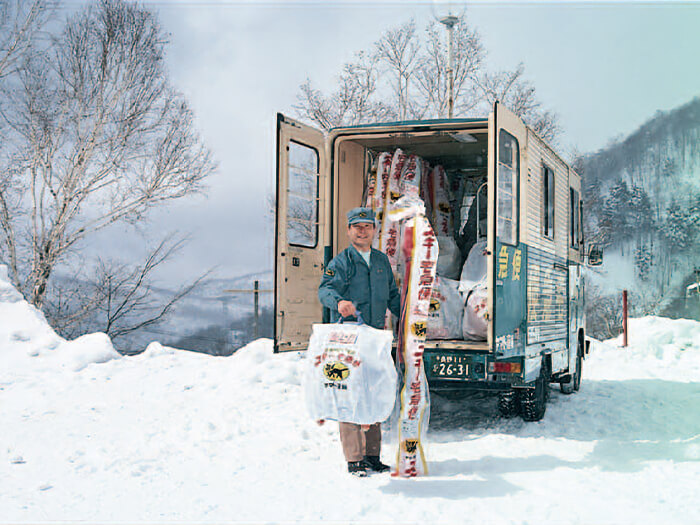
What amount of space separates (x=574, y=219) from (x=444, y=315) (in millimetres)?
3659

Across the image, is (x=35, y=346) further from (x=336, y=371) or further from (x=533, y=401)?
(x=533, y=401)

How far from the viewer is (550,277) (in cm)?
740

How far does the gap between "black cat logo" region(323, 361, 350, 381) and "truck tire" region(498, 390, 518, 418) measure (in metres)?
3.29

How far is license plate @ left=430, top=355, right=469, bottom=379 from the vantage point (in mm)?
5953

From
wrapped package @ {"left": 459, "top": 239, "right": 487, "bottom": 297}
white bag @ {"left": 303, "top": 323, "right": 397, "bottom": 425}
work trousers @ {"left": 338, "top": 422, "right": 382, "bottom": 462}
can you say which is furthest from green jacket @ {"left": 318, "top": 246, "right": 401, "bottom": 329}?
wrapped package @ {"left": 459, "top": 239, "right": 487, "bottom": 297}

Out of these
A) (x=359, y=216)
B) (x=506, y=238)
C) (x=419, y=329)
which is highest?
(x=359, y=216)

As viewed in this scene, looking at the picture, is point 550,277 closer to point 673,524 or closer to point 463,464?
point 463,464

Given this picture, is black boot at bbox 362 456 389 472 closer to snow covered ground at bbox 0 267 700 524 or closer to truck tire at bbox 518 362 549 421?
snow covered ground at bbox 0 267 700 524

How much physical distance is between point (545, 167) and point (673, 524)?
409 cm

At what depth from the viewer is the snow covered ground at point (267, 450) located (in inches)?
165

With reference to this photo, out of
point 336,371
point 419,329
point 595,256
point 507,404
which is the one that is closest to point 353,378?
point 336,371

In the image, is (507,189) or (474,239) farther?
(474,239)

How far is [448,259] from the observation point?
730 centimetres

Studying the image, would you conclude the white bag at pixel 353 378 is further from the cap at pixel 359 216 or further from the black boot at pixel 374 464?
the cap at pixel 359 216
